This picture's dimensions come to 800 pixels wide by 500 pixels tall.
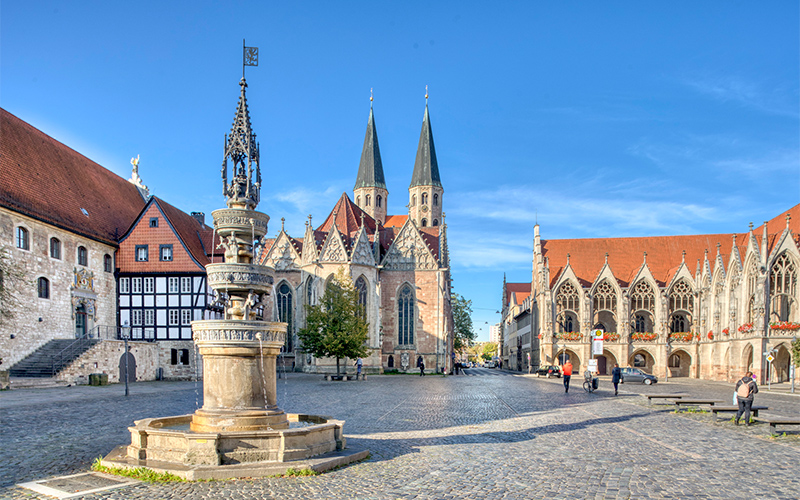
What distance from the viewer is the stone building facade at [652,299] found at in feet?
145

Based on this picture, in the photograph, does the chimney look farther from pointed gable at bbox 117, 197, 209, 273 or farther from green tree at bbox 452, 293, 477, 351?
green tree at bbox 452, 293, 477, 351

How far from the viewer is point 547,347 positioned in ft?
178

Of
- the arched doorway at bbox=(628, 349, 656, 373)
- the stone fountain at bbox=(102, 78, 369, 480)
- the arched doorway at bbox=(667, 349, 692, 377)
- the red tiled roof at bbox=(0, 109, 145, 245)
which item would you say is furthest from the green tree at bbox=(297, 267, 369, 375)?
the arched doorway at bbox=(667, 349, 692, 377)

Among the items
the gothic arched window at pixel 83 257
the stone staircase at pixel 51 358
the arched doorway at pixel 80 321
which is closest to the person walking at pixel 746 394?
the stone staircase at pixel 51 358

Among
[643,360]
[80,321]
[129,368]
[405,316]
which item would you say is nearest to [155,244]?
[80,321]

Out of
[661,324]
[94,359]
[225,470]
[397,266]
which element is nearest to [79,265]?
[94,359]

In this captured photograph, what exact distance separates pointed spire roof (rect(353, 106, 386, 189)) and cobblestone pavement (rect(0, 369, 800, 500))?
58.0 meters

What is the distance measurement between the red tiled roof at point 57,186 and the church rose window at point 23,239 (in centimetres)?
88

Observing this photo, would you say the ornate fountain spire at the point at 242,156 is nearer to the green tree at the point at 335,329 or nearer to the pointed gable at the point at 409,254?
the green tree at the point at 335,329

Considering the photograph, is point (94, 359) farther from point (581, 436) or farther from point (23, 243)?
point (581, 436)

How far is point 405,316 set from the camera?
52.9 meters

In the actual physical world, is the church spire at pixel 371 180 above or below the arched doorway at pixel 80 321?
above

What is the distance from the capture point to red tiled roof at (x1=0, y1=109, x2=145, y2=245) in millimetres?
31969

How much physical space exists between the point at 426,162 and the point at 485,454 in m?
67.4
